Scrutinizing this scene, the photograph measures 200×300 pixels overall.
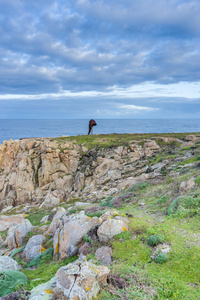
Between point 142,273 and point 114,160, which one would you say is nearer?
point 142,273

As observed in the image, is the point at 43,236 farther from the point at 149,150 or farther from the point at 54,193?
the point at 149,150

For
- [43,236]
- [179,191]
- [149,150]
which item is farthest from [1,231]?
[149,150]

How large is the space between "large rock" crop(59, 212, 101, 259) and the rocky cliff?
15.7 meters

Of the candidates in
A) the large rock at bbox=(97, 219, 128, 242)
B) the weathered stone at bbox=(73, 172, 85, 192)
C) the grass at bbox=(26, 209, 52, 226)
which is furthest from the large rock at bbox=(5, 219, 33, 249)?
the weathered stone at bbox=(73, 172, 85, 192)

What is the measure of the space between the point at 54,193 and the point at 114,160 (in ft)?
37.6

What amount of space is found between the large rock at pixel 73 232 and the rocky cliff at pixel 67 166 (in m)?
15.7

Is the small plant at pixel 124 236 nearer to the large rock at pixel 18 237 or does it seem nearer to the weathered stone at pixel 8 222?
the large rock at pixel 18 237

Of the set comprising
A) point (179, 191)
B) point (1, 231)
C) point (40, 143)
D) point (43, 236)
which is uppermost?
point (40, 143)

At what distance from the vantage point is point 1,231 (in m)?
20.3

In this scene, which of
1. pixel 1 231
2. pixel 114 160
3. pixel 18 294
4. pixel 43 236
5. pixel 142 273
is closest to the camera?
pixel 18 294

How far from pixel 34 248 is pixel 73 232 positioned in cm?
366

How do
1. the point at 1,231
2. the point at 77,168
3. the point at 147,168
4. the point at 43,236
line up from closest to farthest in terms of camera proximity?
the point at 43,236, the point at 1,231, the point at 147,168, the point at 77,168

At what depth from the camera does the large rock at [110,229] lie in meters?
9.92

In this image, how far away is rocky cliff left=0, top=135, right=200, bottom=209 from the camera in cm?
3109
